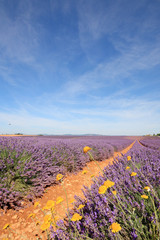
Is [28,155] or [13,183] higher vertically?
[28,155]

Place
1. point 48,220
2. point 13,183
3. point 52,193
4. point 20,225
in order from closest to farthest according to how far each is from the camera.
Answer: point 48,220 < point 20,225 < point 13,183 < point 52,193

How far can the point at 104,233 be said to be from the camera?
1.09 metres

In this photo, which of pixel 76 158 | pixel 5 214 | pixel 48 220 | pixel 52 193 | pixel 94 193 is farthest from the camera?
pixel 76 158

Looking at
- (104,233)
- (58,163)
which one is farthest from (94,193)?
(58,163)

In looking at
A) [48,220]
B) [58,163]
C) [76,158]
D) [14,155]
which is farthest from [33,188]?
[76,158]

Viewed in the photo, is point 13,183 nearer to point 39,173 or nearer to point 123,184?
point 39,173

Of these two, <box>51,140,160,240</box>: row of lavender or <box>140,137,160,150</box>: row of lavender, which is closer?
<box>51,140,160,240</box>: row of lavender

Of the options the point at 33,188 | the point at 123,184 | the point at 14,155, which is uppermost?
the point at 14,155

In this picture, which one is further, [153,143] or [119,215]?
[153,143]

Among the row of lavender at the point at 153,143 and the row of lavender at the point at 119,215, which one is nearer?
the row of lavender at the point at 119,215

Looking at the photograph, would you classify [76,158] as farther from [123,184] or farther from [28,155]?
[123,184]

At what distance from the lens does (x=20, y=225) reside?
190cm

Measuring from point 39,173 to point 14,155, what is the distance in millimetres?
660

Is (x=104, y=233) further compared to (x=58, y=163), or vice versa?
(x=58, y=163)
